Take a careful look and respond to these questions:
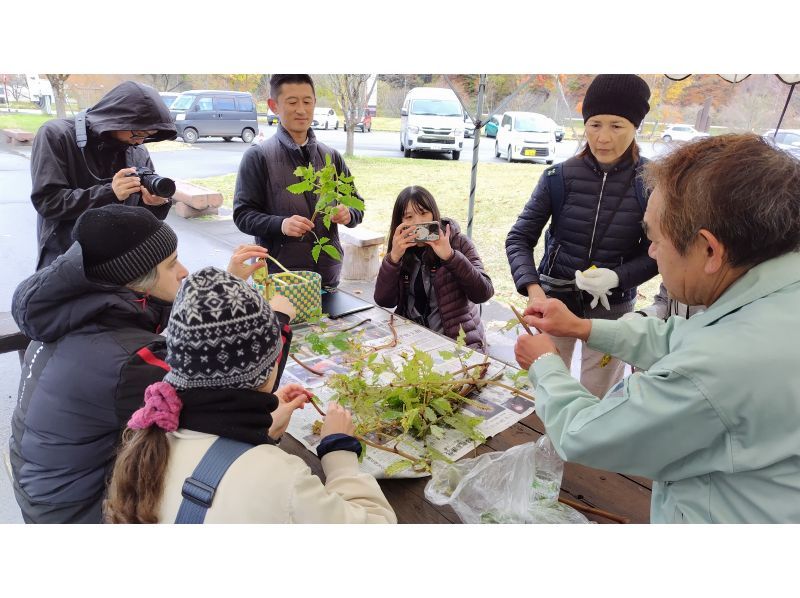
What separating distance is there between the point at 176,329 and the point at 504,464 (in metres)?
0.88

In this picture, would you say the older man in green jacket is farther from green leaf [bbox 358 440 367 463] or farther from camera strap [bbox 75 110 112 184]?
camera strap [bbox 75 110 112 184]

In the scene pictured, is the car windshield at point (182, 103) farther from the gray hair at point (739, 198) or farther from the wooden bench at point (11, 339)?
the gray hair at point (739, 198)

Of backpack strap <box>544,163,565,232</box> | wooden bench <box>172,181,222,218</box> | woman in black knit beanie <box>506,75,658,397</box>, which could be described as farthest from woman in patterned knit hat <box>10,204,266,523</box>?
wooden bench <box>172,181,222,218</box>

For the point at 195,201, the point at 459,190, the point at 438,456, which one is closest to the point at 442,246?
the point at 438,456

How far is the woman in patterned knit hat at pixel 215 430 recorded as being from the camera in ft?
3.11

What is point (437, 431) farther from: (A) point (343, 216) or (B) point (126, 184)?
(B) point (126, 184)

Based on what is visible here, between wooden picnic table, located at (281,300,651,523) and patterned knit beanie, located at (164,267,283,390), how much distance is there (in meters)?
0.46

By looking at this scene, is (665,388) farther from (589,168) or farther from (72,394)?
(589,168)

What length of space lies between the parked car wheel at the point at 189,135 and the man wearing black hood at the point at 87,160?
1097 cm

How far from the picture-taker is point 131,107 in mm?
2307

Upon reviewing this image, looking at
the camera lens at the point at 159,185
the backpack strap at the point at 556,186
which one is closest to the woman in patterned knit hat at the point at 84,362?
the camera lens at the point at 159,185

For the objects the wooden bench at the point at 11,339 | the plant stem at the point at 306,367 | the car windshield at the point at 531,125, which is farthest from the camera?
the car windshield at the point at 531,125
